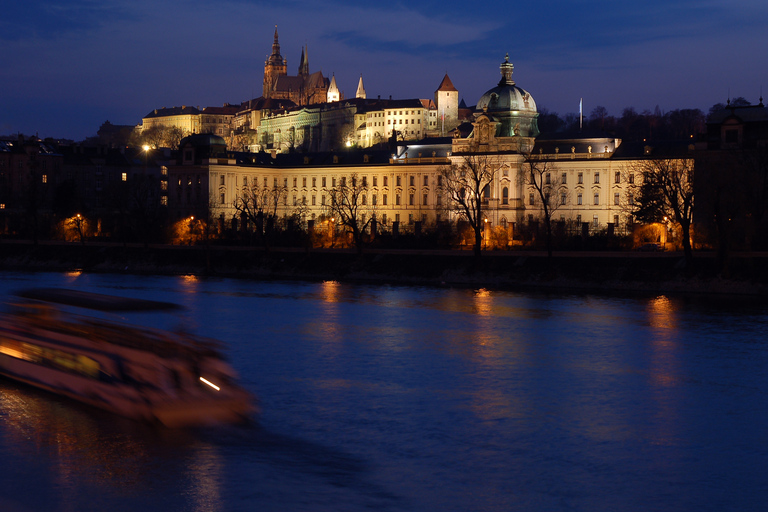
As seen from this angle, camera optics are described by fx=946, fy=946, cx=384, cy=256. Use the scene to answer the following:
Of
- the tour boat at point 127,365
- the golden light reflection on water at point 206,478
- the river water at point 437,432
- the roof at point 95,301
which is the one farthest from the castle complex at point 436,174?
the golden light reflection on water at point 206,478

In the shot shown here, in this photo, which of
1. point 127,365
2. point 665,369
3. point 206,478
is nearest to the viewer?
point 206,478

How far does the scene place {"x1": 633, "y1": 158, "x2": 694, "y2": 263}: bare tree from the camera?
2677 inches

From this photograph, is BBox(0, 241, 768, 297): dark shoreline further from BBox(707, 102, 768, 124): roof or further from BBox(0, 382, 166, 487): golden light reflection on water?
BBox(0, 382, 166, 487): golden light reflection on water

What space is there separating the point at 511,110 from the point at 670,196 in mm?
62552

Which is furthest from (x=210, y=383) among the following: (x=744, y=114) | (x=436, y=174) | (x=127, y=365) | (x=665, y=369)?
(x=436, y=174)

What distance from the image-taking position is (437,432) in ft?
78.1

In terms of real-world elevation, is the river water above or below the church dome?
below

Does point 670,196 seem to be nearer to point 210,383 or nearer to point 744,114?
point 744,114

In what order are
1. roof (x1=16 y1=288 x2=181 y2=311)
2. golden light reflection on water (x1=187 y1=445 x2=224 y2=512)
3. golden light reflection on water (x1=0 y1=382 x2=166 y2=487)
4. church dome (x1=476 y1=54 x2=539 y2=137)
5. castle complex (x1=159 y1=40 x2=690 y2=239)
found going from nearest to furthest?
golden light reflection on water (x1=187 y1=445 x2=224 y2=512)
golden light reflection on water (x1=0 y1=382 x2=166 y2=487)
roof (x1=16 y1=288 x2=181 y2=311)
castle complex (x1=159 y1=40 x2=690 y2=239)
church dome (x1=476 y1=54 x2=539 y2=137)

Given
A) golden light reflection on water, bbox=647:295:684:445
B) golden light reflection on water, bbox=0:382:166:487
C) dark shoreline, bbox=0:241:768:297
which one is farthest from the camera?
dark shoreline, bbox=0:241:768:297

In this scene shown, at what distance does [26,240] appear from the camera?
104 meters

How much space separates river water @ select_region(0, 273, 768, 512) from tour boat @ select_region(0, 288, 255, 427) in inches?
21.2

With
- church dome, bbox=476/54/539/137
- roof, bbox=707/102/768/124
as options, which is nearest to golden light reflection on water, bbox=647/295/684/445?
roof, bbox=707/102/768/124

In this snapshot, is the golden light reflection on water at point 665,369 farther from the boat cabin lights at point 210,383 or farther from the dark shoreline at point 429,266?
the dark shoreline at point 429,266
